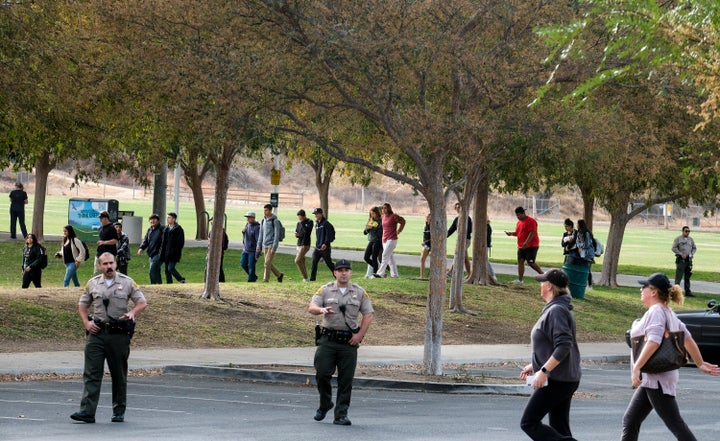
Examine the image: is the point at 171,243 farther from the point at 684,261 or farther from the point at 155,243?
the point at 684,261

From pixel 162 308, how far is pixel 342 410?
10375 millimetres

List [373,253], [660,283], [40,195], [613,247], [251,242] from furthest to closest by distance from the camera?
[40,195]
[613,247]
[373,253]
[251,242]
[660,283]

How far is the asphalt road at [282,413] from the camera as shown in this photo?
37.2 feet

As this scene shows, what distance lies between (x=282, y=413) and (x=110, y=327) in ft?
6.87

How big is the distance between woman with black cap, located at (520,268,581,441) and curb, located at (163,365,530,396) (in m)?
6.45

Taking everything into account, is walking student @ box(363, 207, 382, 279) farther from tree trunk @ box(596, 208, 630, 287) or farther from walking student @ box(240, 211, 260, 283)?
tree trunk @ box(596, 208, 630, 287)

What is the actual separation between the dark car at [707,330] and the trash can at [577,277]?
28.0 ft

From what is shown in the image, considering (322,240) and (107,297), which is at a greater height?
(322,240)

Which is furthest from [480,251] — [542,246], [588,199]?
[542,246]

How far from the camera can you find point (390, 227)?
93.1 feet

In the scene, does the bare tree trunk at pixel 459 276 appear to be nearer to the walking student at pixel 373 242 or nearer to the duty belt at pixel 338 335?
the walking student at pixel 373 242

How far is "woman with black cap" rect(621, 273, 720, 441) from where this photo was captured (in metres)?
9.26

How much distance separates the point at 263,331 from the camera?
21.5 metres

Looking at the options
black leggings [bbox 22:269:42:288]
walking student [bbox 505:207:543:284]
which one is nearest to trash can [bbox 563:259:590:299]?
walking student [bbox 505:207:543:284]
